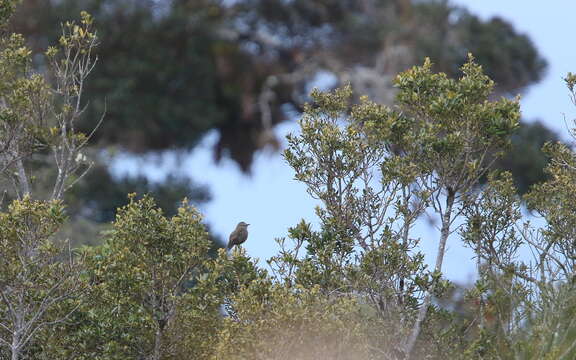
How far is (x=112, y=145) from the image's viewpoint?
43.3m

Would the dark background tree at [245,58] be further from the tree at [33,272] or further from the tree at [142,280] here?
the tree at [33,272]

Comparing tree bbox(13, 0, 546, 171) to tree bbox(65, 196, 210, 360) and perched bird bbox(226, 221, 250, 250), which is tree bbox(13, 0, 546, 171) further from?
tree bbox(65, 196, 210, 360)

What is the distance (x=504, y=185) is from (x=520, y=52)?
1074 inches

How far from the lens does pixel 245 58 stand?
4666 cm

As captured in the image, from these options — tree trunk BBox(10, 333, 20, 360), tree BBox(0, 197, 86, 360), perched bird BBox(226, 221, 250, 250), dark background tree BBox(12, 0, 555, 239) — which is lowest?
tree trunk BBox(10, 333, 20, 360)

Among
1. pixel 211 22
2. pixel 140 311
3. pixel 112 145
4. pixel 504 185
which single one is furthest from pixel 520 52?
pixel 140 311

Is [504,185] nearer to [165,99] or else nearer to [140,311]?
[140,311]

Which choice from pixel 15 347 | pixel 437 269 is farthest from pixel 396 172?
pixel 15 347

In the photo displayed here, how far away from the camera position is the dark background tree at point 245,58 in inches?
1709

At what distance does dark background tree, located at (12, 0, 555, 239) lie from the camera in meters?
43.4

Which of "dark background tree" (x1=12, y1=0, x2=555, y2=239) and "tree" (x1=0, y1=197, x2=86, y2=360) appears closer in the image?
"tree" (x1=0, y1=197, x2=86, y2=360)

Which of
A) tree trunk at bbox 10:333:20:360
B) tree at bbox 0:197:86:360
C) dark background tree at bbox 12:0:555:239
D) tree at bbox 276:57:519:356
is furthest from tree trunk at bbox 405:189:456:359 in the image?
dark background tree at bbox 12:0:555:239

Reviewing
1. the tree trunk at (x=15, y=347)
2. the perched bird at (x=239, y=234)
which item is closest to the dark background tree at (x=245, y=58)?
the perched bird at (x=239, y=234)

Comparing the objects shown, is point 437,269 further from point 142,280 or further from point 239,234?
point 142,280
